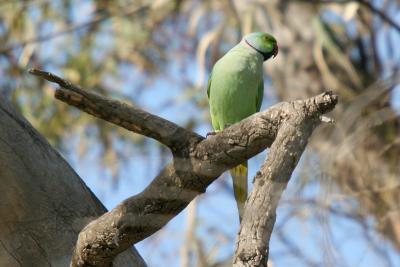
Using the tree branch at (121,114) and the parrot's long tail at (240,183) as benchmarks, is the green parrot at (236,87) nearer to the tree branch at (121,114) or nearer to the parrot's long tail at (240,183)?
the parrot's long tail at (240,183)

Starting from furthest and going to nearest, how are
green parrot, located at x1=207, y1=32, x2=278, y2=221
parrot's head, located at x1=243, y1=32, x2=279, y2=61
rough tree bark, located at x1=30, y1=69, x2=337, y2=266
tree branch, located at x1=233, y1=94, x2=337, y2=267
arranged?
→ parrot's head, located at x1=243, y1=32, x2=279, y2=61 < green parrot, located at x1=207, y1=32, x2=278, y2=221 < rough tree bark, located at x1=30, y1=69, x2=337, y2=266 < tree branch, located at x1=233, y1=94, x2=337, y2=267

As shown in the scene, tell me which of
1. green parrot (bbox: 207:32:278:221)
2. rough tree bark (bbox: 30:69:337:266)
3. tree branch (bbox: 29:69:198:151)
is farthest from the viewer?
green parrot (bbox: 207:32:278:221)

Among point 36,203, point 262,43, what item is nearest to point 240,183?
point 36,203

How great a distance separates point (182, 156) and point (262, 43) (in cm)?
195

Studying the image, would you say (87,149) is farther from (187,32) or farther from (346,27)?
(346,27)

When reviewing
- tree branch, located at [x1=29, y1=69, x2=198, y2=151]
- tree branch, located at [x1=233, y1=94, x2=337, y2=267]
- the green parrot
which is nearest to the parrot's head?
the green parrot

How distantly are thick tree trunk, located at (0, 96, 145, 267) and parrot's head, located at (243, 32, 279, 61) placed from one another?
163 cm

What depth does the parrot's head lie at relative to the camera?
177 inches

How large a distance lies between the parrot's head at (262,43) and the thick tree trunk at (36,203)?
5.35 ft

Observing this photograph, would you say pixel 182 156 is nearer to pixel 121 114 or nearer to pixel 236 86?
pixel 121 114

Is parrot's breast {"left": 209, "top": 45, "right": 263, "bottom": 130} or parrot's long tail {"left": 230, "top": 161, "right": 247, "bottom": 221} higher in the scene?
parrot's breast {"left": 209, "top": 45, "right": 263, "bottom": 130}

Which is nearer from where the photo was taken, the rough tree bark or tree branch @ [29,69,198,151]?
the rough tree bark

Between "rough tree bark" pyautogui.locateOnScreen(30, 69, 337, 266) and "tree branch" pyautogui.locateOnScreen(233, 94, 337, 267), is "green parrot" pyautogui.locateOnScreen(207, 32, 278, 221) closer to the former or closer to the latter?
"rough tree bark" pyautogui.locateOnScreen(30, 69, 337, 266)

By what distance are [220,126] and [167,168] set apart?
1539 millimetres
